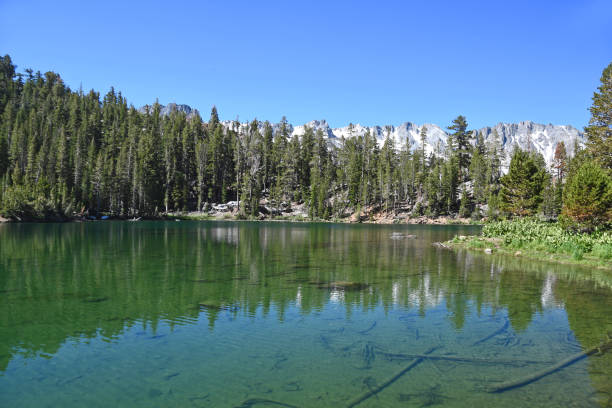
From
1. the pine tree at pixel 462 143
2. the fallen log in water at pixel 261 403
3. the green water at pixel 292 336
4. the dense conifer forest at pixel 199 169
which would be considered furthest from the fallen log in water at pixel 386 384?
the pine tree at pixel 462 143

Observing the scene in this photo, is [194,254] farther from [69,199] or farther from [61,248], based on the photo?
[69,199]

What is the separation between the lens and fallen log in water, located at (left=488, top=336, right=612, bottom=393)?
846 cm

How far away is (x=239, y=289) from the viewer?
1831 cm

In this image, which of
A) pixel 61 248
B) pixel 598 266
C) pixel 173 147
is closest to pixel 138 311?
pixel 61 248

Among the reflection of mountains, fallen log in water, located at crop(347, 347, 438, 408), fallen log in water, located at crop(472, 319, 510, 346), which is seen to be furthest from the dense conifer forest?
fallen log in water, located at crop(347, 347, 438, 408)

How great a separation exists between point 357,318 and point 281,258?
16774mm

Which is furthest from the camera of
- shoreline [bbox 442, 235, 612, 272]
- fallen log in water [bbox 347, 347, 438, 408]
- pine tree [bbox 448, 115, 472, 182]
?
pine tree [bbox 448, 115, 472, 182]

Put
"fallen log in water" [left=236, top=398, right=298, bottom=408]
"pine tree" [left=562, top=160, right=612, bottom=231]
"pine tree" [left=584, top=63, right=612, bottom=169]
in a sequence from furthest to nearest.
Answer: "pine tree" [left=584, top=63, right=612, bottom=169], "pine tree" [left=562, top=160, right=612, bottom=231], "fallen log in water" [left=236, top=398, right=298, bottom=408]

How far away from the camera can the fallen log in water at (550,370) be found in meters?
8.46

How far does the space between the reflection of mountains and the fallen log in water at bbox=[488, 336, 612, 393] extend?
71 cm

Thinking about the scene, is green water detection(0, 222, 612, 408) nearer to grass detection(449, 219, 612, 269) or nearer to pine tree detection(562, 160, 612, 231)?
grass detection(449, 219, 612, 269)

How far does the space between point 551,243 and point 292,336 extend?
30675mm

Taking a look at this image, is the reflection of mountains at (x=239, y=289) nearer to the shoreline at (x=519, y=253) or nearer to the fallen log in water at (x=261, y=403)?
the shoreline at (x=519, y=253)

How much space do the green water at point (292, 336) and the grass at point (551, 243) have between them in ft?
19.0
